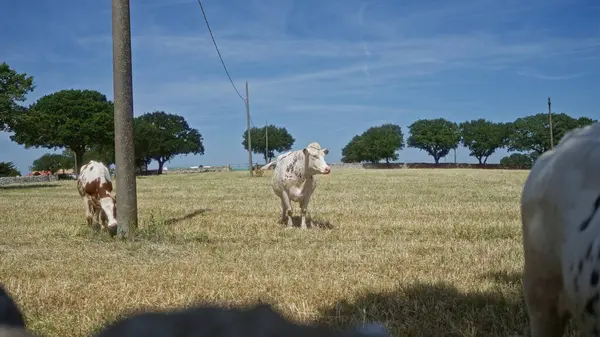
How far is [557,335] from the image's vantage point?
2.99 m

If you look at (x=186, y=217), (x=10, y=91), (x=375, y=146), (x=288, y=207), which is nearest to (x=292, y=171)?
A: (x=288, y=207)

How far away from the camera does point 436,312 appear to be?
4.59 m

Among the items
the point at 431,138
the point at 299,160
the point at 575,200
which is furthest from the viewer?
the point at 431,138

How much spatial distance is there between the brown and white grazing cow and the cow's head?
380 cm

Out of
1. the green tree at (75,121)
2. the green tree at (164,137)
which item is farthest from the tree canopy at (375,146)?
A: the green tree at (75,121)

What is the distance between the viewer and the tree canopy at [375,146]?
4567 inches

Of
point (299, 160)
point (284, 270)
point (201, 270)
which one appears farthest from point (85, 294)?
point (299, 160)

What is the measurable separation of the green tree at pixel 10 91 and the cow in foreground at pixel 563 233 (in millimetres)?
32759

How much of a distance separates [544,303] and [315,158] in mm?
8741

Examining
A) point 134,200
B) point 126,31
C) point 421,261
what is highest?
point 126,31

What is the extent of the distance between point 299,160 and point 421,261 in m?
5.21

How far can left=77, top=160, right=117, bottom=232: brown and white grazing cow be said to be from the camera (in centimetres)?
1063

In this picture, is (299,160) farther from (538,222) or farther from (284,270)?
(538,222)

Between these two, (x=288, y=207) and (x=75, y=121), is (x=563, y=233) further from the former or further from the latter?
(x=75, y=121)
